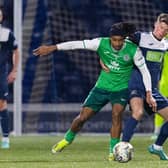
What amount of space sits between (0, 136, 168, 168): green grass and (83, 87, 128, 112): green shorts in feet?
2.21

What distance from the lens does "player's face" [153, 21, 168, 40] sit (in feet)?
43.1

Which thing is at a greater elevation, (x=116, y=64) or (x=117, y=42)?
(x=117, y=42)

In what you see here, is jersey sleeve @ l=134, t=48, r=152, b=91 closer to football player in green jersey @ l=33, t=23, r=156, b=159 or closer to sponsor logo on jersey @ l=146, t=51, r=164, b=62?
football player in green jersey @ l=33, t=23, r=156, b=159

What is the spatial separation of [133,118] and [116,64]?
0.74m

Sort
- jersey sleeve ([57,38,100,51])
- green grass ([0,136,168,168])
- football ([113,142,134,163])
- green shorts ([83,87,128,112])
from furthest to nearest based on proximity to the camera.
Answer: green shorts ([83,87,128,112])
jersey sleeve ([57,38,100,51])
football ([113,142,134,163])
green grass ([0,136,168,168])

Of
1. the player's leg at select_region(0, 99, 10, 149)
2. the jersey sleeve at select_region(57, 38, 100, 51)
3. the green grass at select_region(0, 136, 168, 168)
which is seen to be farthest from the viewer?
the player's leg at select_region(0, 99, 10, 149)

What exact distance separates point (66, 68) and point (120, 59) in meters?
8.05

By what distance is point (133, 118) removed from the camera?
13047 mm

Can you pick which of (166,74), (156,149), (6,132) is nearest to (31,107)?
(166,74)

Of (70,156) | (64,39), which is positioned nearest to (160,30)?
(70,156)

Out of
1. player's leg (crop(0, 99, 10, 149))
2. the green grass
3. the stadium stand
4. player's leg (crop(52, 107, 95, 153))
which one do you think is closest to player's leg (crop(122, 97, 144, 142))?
the green grass

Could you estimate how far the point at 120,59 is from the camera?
13234 mm

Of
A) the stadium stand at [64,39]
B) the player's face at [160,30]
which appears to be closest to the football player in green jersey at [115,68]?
the player's face at [160,30]

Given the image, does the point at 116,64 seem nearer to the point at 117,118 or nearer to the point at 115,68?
the point at 115,68
